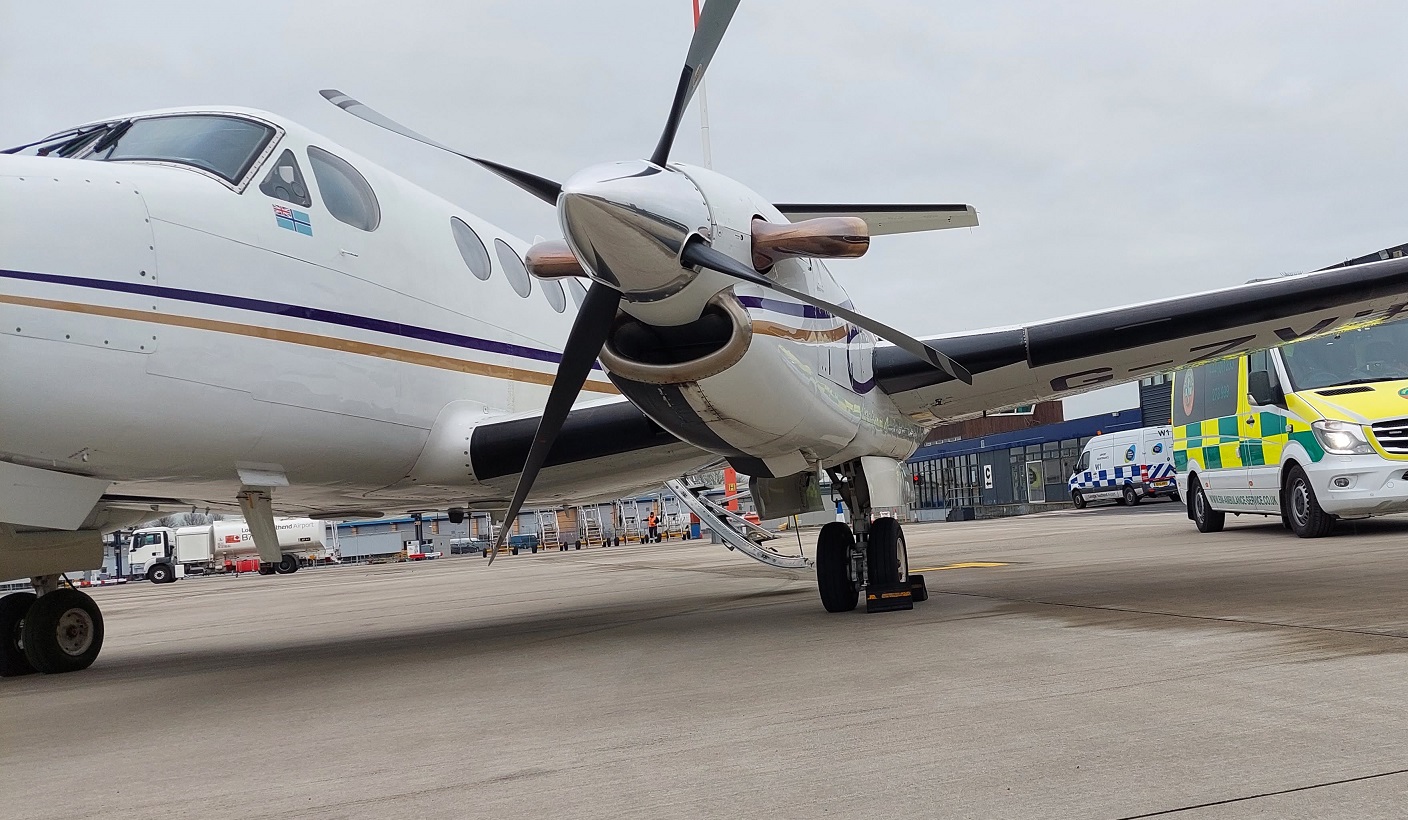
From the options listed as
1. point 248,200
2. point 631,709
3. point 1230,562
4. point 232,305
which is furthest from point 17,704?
point 1230,562

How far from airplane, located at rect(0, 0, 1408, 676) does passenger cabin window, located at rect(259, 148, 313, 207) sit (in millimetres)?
17

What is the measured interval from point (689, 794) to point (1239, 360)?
14187mm

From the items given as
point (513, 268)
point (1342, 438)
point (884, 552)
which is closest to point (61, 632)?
point (513, 268)

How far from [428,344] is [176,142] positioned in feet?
6.73

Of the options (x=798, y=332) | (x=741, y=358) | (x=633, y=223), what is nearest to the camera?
(x=633, y=223)

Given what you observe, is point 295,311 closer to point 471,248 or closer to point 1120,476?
point 471,248

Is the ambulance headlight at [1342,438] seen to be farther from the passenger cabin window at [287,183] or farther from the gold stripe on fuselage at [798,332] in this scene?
the passenger cabin window at [287,183]

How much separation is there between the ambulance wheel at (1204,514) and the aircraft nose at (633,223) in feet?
46.3

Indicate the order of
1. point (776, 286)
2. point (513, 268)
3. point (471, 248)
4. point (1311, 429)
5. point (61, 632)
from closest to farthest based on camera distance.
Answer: point (776, 286) < point (61, 632) < point (471, 248) < point (513, 268) < point (1311, 429)

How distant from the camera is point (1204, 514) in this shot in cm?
1755

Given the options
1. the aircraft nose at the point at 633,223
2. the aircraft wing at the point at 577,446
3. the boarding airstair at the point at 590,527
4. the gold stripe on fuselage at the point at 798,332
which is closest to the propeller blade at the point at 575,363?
the aircraft nose at the point at 633,223

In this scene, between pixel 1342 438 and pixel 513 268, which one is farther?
pixel 1342 438

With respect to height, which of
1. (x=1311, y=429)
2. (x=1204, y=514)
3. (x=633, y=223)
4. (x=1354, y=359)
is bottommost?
(x=1204, y=514)

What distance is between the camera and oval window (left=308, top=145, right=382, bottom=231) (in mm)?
7203
